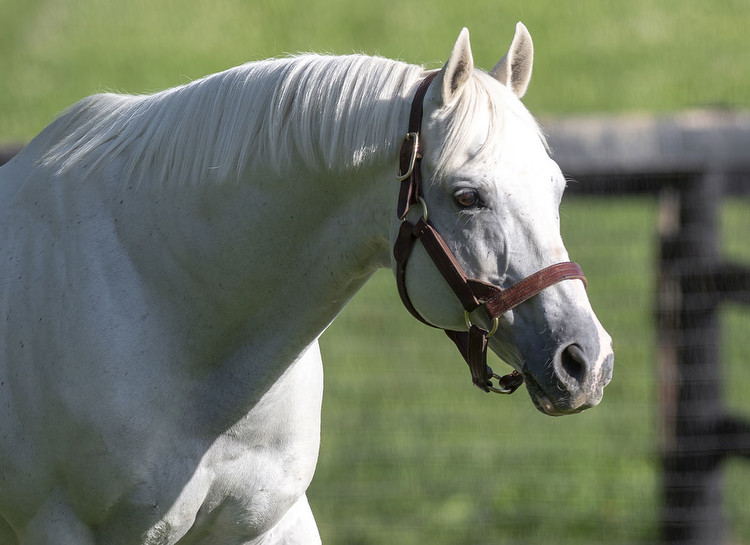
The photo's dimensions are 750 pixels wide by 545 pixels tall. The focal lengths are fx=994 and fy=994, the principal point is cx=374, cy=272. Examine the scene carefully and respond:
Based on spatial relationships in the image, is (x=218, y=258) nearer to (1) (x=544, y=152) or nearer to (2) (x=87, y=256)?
(2) (x=87, y=256)

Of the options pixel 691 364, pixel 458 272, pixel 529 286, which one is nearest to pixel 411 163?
pixel 458 272

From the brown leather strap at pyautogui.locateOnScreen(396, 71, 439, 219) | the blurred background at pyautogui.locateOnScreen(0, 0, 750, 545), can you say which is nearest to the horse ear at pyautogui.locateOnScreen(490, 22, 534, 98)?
the blurred background at pyautogui.locateOnScreen(0, 0, 750, 545)

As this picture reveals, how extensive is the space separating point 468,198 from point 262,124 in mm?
490

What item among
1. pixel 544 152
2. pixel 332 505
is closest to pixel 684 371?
pixel 332 505

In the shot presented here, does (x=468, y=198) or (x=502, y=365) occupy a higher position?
(x=468, y=198)

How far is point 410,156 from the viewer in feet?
6.42

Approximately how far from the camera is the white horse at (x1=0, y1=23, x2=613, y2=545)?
6.69ft

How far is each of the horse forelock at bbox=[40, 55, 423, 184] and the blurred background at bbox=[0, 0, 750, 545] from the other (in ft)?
0.78

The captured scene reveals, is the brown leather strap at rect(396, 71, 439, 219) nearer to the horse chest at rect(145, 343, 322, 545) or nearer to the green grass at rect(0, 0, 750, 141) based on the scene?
the horse chest at rect(145, 343, 322, 545)

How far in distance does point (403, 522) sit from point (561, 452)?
93cm

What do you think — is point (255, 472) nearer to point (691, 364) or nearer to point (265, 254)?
point (265, 254)

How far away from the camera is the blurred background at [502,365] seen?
4.17m

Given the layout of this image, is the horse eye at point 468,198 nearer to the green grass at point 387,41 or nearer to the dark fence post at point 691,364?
the dark fence post at point 691,364

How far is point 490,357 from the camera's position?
5414 millimetres
